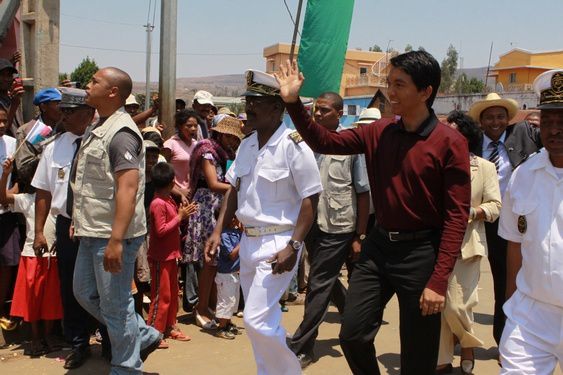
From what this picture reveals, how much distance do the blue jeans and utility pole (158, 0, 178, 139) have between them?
3350mm

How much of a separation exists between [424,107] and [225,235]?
2.87m

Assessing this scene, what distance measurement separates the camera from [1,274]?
546cm

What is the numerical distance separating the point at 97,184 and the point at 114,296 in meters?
0.76

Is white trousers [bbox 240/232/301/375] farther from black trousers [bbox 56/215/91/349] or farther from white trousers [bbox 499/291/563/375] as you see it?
black trousers [bbox 56/215/91/349]

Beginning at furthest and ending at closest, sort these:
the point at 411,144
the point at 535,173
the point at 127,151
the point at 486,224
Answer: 1. the point at 486,224
2. the point at 127,151
3. the point at 411,144
4. the point at 535,173

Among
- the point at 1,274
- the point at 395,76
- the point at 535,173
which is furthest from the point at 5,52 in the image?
the point at 535,173

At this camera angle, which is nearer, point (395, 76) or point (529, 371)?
point (529, 371)

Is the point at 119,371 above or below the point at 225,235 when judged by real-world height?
below

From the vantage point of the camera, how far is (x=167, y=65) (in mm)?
7504

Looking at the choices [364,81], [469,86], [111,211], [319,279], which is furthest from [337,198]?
[469,86]

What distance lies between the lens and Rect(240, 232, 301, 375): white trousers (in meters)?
4.00

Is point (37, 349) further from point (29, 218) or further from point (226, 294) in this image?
point (226, 294)

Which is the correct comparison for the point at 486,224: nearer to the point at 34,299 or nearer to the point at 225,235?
the point at 225,235

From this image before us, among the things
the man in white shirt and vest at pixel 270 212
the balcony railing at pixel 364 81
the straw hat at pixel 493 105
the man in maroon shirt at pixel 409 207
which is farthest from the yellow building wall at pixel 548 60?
the man in maroon shirt at pixel 409 207
